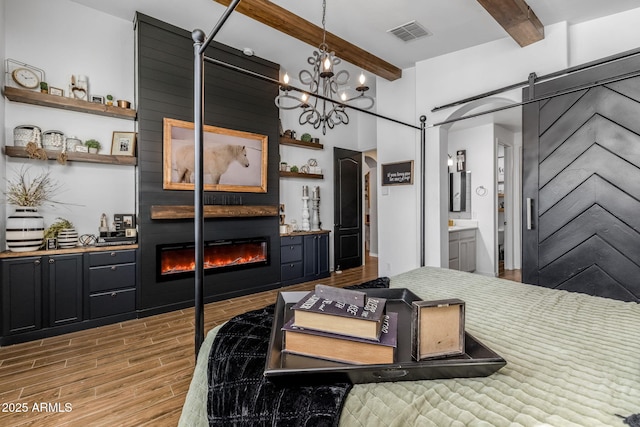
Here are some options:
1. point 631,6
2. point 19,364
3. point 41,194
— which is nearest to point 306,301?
point 19,364

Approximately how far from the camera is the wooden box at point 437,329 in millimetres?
735

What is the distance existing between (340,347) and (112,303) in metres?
3.29

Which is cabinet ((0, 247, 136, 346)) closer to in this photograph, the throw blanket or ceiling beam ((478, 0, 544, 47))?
the throw blanket

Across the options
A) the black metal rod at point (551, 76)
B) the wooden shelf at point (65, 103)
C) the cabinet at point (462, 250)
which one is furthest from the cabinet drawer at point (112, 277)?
the cabinet at point (462, 250)

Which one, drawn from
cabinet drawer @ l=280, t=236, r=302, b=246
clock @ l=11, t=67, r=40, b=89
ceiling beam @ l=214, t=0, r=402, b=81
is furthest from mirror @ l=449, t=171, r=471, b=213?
clock @ l=11, t=67, r=40, b=89

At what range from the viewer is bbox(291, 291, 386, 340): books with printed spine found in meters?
0.72

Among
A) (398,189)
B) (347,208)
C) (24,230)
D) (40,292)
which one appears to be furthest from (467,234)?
(24,230)

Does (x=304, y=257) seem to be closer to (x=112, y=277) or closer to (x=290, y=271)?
(x=290, y=271)

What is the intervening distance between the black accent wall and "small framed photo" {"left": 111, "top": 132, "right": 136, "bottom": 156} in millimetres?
150

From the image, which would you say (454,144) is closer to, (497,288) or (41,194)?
(497,288)

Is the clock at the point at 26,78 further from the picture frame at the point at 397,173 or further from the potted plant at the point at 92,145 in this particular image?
the picture frame at the point at 397,173

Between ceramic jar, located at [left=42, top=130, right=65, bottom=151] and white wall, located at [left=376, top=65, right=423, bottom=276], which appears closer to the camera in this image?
ceramic jar, located at [left=42, top=130, right=65, bottom=151]

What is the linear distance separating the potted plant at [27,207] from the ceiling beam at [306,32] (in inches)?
98.6

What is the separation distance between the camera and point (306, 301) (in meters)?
0.84
